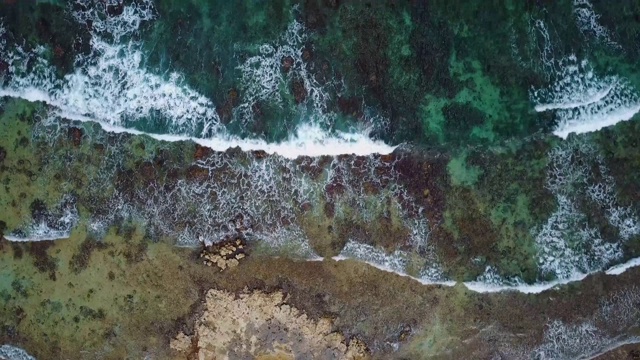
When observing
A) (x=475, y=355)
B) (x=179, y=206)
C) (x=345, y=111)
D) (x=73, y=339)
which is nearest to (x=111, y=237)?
(x=179, y=206)

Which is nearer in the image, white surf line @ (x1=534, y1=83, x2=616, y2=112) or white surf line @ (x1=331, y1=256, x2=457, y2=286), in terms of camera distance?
white surf line @ (x1=331, y1=256, x2=457, y2=286)

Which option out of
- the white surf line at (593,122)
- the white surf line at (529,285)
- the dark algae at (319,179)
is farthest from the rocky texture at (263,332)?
the white surf line at (593,122)

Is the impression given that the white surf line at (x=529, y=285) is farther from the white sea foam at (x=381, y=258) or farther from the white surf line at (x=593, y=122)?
the white surf line at (x=593, y=122)

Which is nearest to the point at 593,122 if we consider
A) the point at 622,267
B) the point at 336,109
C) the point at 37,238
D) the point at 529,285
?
the point at 622,267

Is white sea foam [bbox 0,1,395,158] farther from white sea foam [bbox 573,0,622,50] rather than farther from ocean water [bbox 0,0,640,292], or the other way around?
white sea foam [bbox 573,0,622,50]

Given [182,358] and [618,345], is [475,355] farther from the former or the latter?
[182,358]

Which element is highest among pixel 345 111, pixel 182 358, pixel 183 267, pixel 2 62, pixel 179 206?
pixel 2 62

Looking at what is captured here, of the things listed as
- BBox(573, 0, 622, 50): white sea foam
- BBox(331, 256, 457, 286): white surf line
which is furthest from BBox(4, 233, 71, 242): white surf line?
BBox(573, 0, 622, 50): white sea foam
